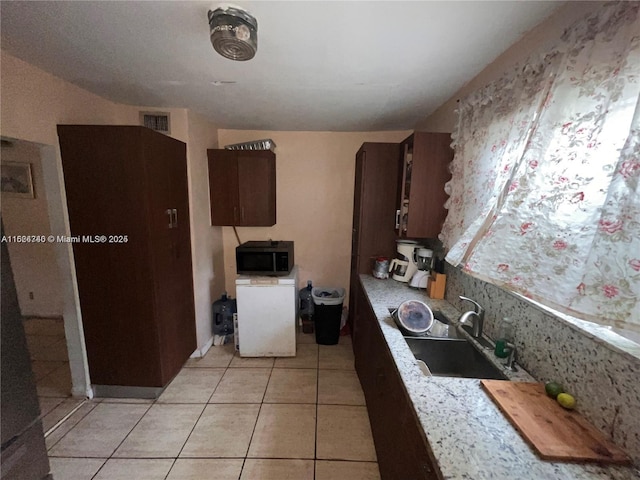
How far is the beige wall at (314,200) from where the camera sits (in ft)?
9.04

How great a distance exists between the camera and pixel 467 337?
1320mm

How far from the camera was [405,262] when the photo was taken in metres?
2.05

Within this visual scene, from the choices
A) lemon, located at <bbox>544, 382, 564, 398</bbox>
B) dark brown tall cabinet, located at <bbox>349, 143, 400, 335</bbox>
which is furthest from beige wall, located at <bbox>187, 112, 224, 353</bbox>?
lemon, located at <bbox>544, 382, 564, 398</bbox>

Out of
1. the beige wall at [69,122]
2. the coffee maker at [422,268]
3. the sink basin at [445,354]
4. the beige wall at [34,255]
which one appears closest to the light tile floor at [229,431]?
the beige wall at [69,122]

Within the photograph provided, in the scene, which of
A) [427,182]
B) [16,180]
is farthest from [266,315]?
[16,180]

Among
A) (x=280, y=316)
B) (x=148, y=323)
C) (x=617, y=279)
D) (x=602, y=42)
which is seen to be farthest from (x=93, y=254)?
(x=602, y=42)

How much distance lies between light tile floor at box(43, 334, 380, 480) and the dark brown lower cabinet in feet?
0.91

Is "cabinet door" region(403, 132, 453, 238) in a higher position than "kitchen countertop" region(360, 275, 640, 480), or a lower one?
higher

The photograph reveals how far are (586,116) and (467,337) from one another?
108 cm

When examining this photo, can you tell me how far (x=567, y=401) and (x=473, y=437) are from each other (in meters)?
0.38

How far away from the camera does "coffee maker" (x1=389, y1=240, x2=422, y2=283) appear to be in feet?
6.69

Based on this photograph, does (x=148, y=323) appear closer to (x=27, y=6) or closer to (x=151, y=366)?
(x=151, y=366)

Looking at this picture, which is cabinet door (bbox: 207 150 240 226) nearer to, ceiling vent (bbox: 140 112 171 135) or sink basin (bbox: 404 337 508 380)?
ceiling vent (bbox: 140 112 171 135)

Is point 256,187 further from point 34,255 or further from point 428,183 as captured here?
point 34,255
